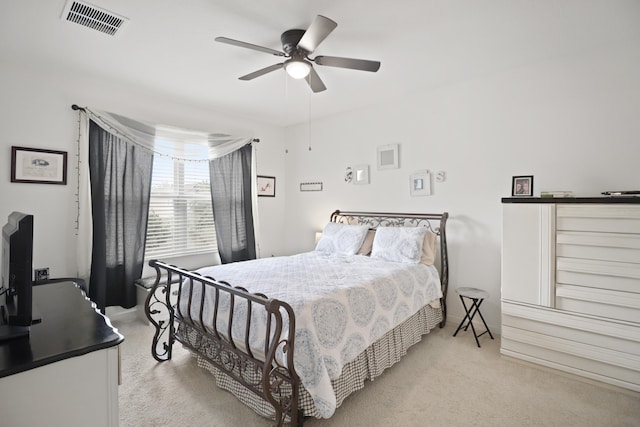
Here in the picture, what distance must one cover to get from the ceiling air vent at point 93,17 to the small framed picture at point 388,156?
2835 millimetres

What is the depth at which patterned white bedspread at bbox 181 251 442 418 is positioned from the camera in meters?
1.70

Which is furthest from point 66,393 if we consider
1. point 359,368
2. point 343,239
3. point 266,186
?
point 266,186

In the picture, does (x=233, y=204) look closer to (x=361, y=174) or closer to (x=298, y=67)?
(x=361, y=174)

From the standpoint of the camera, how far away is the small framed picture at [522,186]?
283 cm

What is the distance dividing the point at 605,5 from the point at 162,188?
170 inches

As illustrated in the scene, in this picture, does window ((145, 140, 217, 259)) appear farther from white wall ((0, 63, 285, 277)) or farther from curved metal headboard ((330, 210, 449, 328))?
curved metal headboard ((330, 210, 449, 328))

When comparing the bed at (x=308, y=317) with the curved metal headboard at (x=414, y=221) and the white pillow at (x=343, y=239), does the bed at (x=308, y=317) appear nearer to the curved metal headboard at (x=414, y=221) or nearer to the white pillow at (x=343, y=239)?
the curved metal headboard at (x=414, y=221)

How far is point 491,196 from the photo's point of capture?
3.12 metres

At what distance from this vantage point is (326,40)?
7.88 ft

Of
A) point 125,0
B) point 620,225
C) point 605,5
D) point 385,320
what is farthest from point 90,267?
point 605,5

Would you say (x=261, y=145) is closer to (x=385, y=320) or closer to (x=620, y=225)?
(x=385, y=320)

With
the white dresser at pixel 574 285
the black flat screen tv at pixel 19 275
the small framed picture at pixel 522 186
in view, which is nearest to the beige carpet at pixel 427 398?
the white dresser at pixel 574 285

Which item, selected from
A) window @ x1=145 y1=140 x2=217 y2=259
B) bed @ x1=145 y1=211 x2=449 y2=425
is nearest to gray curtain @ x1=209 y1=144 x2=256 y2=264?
window @ x1=145 y1=140 x2=217 y2=259

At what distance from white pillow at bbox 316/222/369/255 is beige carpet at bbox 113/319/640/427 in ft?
4.32
